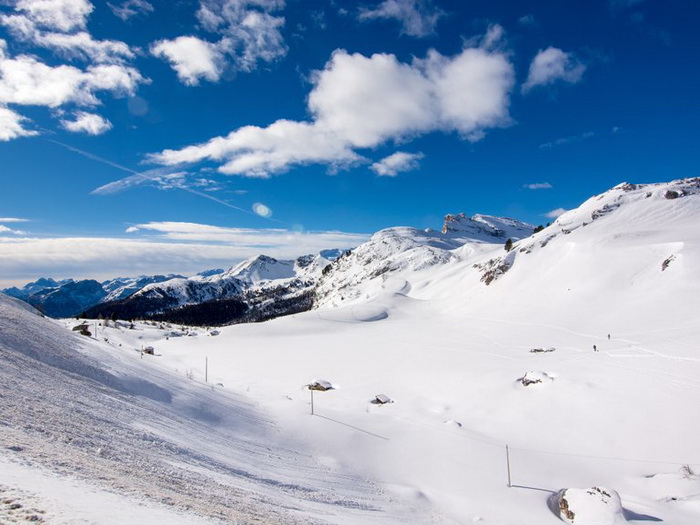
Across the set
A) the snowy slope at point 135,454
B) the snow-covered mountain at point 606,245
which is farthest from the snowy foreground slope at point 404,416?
the snow-covered mountain at point 606,245

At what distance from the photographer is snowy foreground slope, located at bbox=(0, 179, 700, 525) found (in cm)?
960

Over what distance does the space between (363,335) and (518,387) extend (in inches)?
1339

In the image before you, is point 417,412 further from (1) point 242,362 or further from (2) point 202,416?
(1) point 242,362

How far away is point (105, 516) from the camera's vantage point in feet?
17.1

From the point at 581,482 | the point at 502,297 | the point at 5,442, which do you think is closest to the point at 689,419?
the point at 581,482

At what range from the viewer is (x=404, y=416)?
25.3 m

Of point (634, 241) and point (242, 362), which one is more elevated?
point (634, 241)

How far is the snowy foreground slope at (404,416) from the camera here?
31.5 feet

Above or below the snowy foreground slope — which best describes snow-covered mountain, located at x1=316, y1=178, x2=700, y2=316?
above

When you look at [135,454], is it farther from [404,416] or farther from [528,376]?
[528,376]

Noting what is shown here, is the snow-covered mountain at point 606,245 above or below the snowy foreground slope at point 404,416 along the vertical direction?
above

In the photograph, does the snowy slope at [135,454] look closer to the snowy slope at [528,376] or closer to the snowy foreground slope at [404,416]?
the snowy foreground slope at [404,416]

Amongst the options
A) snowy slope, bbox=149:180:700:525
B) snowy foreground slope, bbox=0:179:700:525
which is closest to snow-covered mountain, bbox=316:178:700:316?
snowy slope, bbox=149:180:700:525

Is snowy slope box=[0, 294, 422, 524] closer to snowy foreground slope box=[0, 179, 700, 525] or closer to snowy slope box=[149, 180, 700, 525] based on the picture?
snowy foreground slope box=[0, 179, 700, 525]
